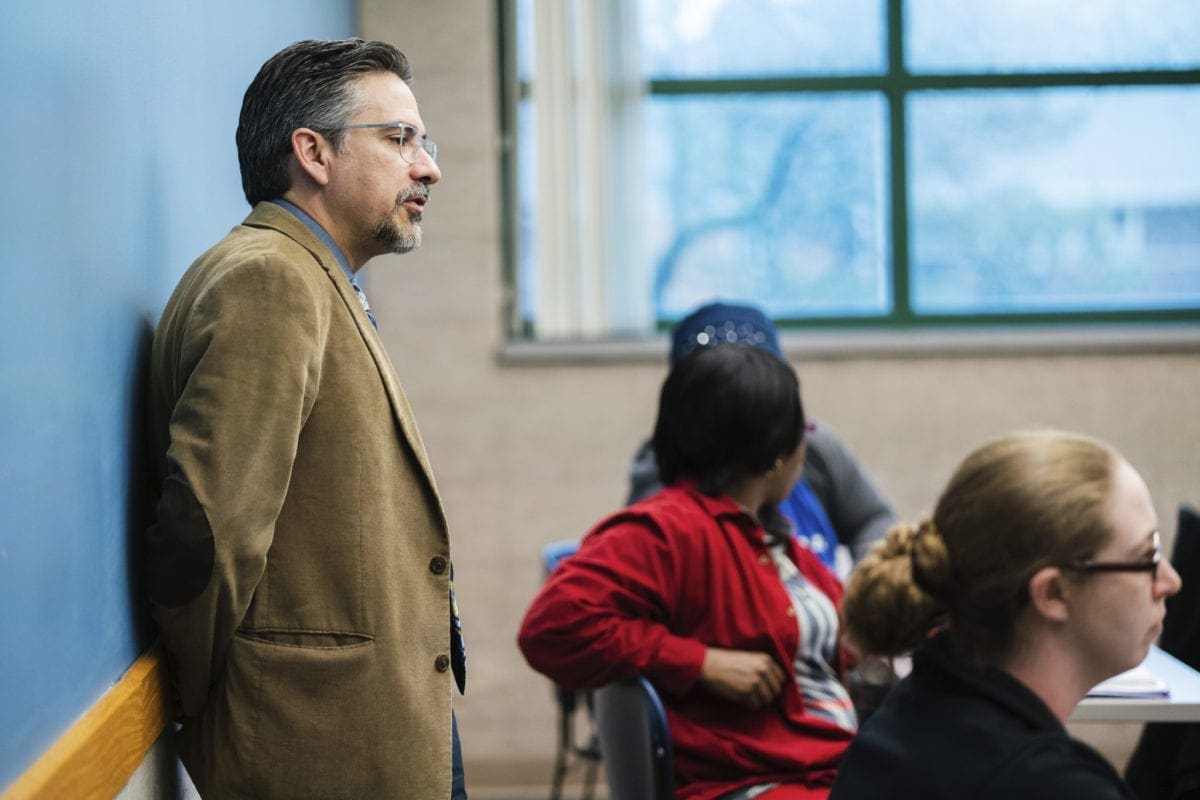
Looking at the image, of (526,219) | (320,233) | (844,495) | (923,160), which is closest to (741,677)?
(320,233)

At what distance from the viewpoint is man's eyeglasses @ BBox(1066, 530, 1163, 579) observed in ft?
4.57

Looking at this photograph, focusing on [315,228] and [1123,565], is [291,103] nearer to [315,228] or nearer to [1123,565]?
[315,228]

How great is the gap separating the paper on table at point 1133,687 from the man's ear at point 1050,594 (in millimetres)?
988

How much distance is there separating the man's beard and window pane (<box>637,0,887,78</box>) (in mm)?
2868

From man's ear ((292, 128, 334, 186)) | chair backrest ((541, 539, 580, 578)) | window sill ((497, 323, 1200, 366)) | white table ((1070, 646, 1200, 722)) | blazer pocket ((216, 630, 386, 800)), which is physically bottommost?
white table ((1070, 646, 1200, 722))

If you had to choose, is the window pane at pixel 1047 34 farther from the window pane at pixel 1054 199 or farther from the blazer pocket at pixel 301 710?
the blazer pocket at pixel 301 710

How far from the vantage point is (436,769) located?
1.77 metres

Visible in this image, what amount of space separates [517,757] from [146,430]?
10.00 ft

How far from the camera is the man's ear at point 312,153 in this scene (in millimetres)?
1888

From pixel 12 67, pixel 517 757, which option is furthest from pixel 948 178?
pixel 12 67

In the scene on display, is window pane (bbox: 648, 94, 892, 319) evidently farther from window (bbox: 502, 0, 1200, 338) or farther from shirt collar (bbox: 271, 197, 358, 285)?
shirt collar (bbox: 271, 197, 358, 285)

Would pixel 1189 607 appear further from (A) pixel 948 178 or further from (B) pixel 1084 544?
(A) pixel 948 178

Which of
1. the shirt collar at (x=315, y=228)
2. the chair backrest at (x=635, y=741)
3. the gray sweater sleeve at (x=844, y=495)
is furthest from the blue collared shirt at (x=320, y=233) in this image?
the gray sweater sleeve at (x=844, y=495)

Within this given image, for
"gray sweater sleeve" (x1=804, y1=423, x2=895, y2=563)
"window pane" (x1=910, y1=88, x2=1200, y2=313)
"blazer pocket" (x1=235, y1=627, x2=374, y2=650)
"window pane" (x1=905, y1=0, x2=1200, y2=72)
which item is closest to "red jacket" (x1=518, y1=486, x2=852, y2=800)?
"blazer pocket" (x1=235, y1=627, x2=374, y2=650)
